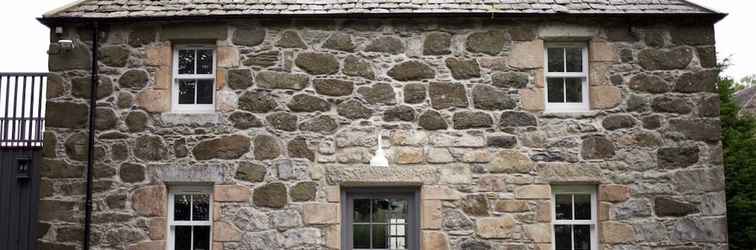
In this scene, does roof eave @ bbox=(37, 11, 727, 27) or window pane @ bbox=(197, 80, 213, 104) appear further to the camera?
window pane @ bbox=(197, 80, 213, 104)

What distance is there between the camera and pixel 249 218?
8102 mm

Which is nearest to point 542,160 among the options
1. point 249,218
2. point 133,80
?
point 249,218

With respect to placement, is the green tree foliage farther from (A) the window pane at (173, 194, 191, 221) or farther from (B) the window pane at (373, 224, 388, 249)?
(A) the window pane at (173, 194, 191, 221)

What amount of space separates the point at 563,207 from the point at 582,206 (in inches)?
9.5

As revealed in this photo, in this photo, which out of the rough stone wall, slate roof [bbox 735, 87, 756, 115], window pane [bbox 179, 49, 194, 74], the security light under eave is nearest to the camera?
the security light under eave

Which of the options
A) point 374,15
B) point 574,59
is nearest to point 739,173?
point 574,59

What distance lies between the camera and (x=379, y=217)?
837 cm

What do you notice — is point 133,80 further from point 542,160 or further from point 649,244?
point 649,244

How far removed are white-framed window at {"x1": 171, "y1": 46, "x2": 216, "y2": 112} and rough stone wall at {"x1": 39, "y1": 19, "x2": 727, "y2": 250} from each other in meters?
0.17

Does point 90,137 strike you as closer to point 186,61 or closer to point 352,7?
point 186,61

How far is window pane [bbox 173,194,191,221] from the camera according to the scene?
834 centimetres

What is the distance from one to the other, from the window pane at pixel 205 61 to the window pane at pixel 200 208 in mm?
1621

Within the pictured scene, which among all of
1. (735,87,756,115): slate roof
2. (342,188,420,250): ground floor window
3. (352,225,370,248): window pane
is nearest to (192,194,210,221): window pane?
(342,188,420,250): ground floor window

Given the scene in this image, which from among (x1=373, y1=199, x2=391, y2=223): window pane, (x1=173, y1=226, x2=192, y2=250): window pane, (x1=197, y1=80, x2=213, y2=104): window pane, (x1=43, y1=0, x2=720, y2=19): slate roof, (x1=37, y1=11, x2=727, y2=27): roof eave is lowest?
(x1=173, y1=226, x2=192, y2=250): window pane
